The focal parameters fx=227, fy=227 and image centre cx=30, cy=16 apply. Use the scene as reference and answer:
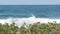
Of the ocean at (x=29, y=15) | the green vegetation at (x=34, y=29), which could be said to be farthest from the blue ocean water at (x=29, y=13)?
the green vegetation at (x=34, y=29)

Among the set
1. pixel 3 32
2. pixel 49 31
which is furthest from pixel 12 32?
pixel 49 31

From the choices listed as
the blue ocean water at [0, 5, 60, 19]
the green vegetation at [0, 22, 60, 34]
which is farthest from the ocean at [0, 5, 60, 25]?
the green vegetation at [0, 22, 60, 34]

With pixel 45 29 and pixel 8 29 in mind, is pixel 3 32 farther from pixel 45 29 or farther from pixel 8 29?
pixel 45 29

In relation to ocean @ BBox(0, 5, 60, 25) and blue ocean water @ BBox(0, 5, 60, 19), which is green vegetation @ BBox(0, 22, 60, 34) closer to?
ocean @ BBox(0, 5, 60, 25)

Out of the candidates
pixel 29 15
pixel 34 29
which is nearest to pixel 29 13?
pixel 29 15

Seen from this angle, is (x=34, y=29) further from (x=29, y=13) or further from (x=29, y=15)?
(x=29, y=13)

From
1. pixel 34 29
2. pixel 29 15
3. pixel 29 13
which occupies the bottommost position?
pixel 34 29

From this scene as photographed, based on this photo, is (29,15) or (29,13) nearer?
(29,15)

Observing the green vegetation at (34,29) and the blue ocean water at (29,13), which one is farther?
the blue ocean water at (29,13)

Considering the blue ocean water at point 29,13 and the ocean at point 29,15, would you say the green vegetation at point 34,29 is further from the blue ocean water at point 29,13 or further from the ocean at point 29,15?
the blue ocean water at point 29,13

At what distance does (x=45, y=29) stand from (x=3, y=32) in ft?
2.56

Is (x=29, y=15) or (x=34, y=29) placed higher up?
(x=29, y=15)

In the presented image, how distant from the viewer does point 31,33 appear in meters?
3.83

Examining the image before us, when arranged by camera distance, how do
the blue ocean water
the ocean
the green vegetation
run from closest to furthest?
the green vegetation < the ocean < the blue ocean water
